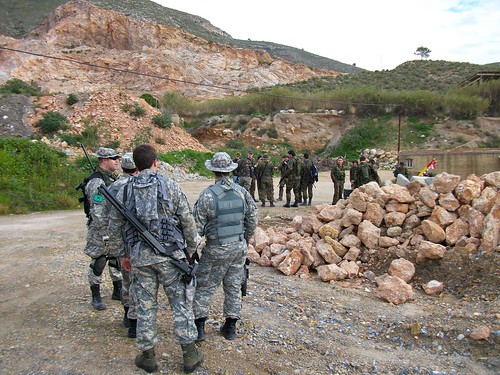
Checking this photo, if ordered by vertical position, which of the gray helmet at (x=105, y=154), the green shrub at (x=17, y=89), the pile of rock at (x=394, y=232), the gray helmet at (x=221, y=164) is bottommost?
the pile of rock at (x=394, y=232)

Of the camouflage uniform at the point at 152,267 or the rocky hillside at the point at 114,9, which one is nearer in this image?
the camouflage uniform at the point at 152,267

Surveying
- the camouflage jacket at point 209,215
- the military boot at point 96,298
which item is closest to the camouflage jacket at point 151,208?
the camouflage jacket at point 209,215

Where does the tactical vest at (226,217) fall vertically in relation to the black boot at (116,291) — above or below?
above

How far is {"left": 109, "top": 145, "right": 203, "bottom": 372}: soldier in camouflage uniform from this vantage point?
10.3 ft

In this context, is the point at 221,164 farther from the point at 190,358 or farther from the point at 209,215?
the point at 190,358

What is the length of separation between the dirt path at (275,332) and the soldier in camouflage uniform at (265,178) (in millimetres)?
6027

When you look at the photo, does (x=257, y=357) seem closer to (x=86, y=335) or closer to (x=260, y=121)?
(x=86, y=335)

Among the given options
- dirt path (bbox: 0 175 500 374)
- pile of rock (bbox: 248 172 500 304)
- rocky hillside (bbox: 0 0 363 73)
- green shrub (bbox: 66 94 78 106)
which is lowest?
dirt path (bbox: 0 175 500 374)

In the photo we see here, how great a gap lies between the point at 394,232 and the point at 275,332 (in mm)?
3053

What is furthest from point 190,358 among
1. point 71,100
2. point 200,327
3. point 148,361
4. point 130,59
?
point 130,59

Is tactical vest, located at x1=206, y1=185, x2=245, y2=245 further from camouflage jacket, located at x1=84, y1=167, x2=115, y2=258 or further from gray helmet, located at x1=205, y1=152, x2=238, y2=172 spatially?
camouflage jacket, located at x1=84, y1=167, x2=115, y2=258

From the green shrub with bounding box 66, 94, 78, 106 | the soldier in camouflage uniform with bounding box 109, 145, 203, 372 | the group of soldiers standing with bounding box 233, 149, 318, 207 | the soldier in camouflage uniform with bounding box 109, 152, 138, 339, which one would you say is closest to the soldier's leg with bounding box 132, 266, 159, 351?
the soldier in camouflage uniform with bounding box 109, 145, 203, 372

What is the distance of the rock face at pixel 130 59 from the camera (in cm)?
4253

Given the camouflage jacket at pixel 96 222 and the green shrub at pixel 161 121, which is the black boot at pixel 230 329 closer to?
the camouflage jacket at pixel 96 222
